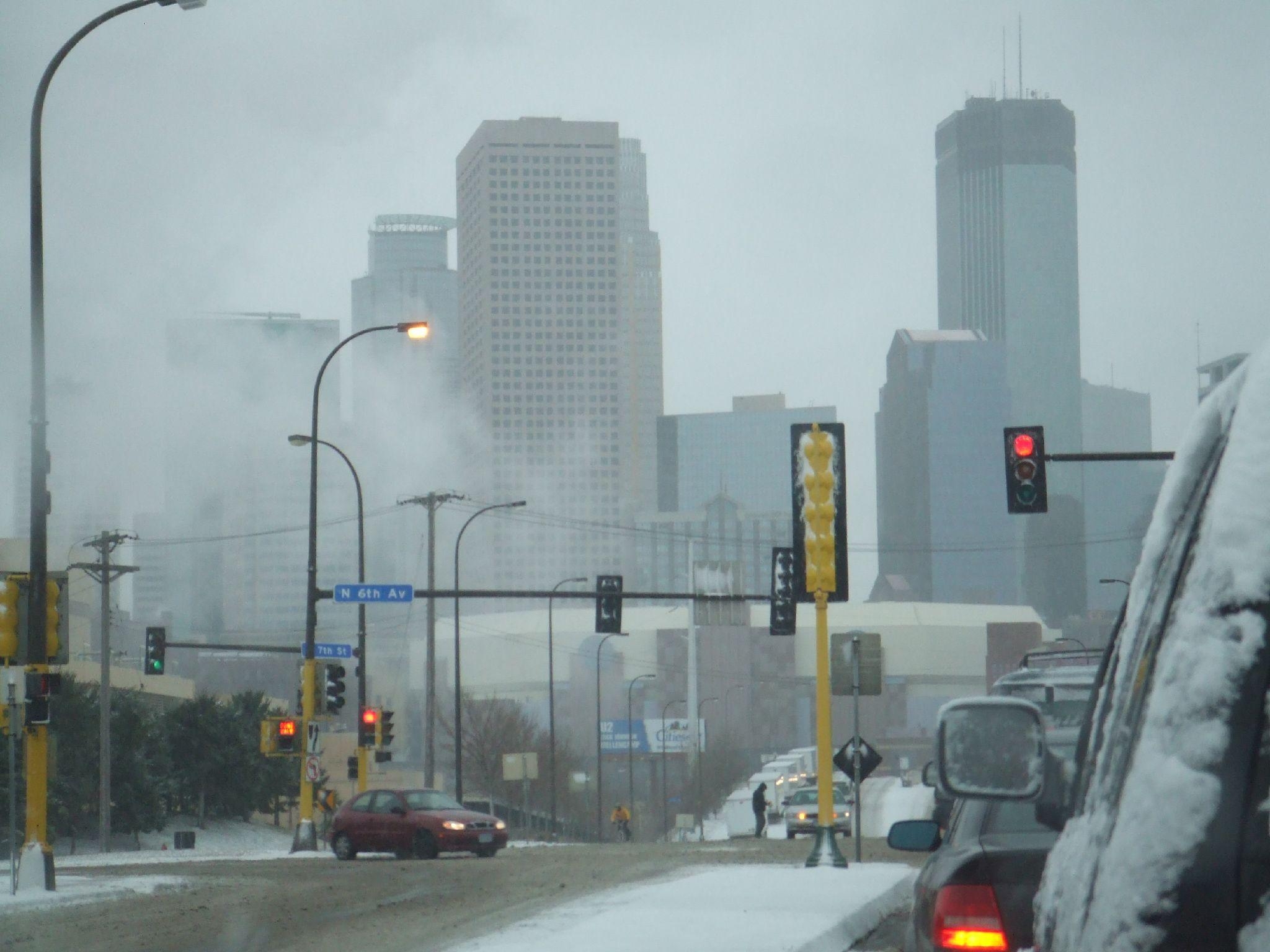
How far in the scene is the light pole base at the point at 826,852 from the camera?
23141 mm

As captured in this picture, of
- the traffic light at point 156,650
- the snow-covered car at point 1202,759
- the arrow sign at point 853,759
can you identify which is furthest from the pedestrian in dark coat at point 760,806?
the snow-covered car at point 1202,759

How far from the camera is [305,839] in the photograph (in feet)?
142

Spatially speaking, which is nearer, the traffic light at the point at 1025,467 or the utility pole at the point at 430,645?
the traffic light at the point at 1025,467

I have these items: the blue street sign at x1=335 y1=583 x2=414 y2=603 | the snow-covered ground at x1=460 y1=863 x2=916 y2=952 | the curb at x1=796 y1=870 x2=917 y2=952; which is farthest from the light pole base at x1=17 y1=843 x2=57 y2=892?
the blue street sign at x1=335 y1=583 x2=414 y2=603

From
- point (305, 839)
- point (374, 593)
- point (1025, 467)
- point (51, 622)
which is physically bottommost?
point (305, 839)

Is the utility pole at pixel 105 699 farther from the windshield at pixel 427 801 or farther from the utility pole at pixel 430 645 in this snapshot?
the windshield at pixel 427 801

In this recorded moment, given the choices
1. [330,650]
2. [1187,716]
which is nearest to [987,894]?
[1187,716]

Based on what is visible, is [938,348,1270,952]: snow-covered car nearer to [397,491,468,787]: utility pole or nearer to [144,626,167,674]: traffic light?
[144,626,167,674]: traffic light

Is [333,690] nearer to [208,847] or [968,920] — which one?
[208,847]

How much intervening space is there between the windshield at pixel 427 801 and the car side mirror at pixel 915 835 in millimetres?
28296

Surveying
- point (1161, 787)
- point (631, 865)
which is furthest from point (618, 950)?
point (631, 865)

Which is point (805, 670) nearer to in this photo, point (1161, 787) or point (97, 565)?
point (97, 565)

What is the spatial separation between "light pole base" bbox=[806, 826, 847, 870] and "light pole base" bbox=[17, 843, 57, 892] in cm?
943

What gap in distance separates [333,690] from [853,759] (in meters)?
19.3
